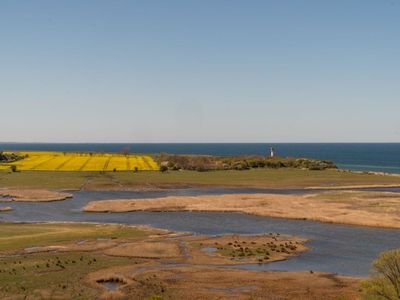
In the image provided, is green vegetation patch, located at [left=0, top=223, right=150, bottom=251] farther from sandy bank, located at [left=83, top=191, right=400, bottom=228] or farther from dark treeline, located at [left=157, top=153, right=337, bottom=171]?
dark treeline, located at [left=157, top=153, right=337, bottom=171]

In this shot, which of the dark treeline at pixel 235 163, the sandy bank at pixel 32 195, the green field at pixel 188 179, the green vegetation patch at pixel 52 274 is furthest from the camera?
the dark treeline at pixel 235 163

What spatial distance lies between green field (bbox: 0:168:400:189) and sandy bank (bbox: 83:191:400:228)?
2426 centimetres

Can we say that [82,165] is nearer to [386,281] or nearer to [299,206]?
[299,206]

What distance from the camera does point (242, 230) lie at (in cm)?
6494

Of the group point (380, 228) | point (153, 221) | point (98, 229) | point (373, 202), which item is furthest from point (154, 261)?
point (373, 202)

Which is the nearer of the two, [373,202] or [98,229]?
[98,229]

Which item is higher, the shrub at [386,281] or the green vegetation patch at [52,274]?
the shrub at [386,281]

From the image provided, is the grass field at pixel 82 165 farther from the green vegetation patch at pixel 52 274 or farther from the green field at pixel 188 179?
the green vegetation patch at pixel 52 274

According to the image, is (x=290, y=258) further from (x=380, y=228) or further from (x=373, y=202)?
(x=373, y=202)

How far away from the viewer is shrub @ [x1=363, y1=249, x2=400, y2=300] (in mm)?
28894

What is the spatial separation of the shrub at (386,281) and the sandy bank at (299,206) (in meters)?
37.4

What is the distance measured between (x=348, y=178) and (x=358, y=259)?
8291cm

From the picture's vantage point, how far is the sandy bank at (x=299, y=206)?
71.2 meters

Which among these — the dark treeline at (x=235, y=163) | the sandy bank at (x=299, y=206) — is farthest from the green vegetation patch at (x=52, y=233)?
A: the dark treeline at (x=235, y=163)
